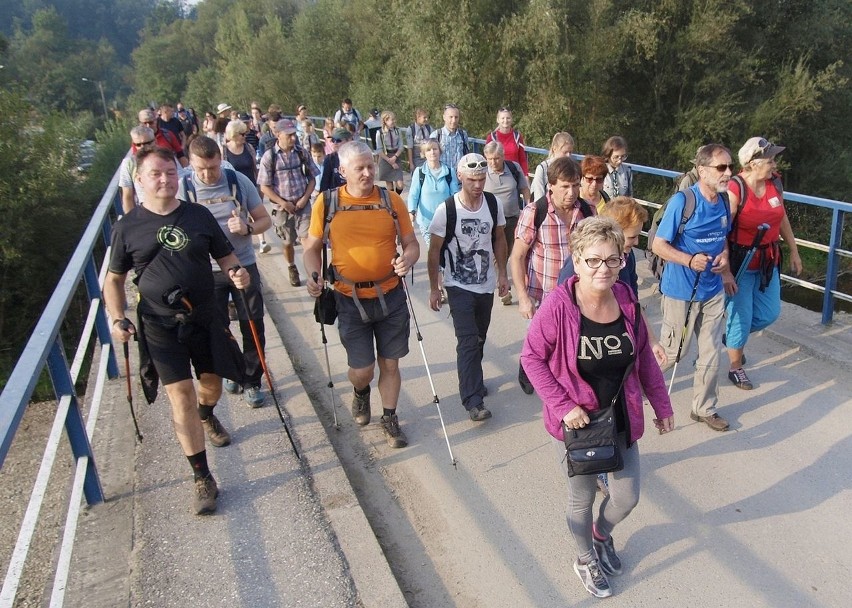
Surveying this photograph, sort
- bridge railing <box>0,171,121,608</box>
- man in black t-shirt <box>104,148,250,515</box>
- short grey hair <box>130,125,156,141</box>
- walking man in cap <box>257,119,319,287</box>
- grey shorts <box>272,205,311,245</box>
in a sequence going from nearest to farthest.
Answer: bridge railing <box>0,171,121,608</box>, man in black t-shirt <box>104,148,250,515</box>, short grey hair <box>130,125,156,141</box>, walking man in cap <box>257,119,319,287</box>, grey shorts <box>272,205,311,245</box>

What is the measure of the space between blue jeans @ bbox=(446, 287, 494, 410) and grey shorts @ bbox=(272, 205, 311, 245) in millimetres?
3074

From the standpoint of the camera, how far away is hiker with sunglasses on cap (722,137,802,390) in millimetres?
4520

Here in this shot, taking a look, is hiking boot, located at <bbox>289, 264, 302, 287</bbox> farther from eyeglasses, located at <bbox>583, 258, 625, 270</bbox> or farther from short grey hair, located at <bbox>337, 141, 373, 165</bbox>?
eyeglasses, located at <bbox>583, 258, 625, 270</bbox>

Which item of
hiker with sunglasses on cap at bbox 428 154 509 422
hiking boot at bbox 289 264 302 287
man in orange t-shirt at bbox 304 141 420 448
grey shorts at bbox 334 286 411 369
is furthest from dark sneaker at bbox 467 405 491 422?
hiking boot at bbox 289 264 302 287

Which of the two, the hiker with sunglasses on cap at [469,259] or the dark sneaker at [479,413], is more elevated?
the hiker with sunglasses on cap at [469,259]

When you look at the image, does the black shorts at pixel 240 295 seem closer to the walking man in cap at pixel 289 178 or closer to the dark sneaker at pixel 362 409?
the dark sneaker at pixel 362 409

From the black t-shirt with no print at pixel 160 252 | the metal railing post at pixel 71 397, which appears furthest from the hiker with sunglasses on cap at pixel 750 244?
the metal railing post at pixel 71 397

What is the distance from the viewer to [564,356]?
9.48 feet

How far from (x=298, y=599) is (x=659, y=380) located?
1838 mm

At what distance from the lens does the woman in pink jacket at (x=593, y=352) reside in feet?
9.28

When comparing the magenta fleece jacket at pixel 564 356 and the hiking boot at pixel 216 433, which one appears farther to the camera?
the hiking boot at pixel 216 433

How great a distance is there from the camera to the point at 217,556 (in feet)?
10.5

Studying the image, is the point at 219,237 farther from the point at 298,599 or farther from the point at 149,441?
the point at 298,599

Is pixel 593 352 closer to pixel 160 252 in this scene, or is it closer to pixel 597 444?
pixel 597 444
